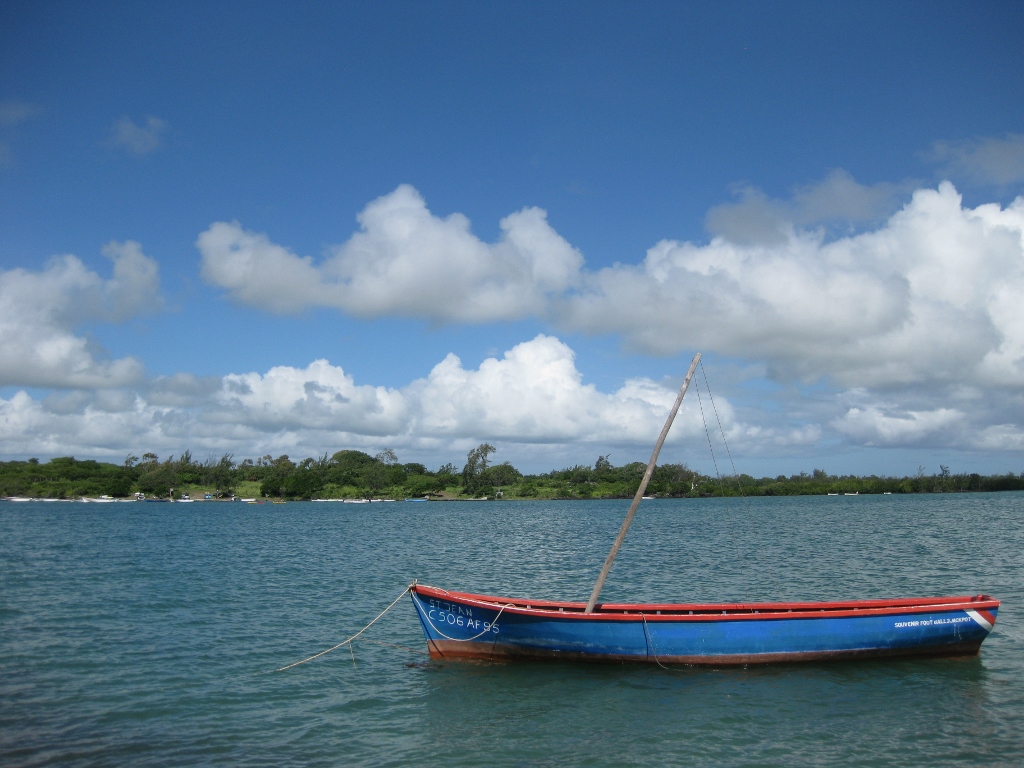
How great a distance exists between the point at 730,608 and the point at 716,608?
0.54 m

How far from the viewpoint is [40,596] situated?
30.9 meters

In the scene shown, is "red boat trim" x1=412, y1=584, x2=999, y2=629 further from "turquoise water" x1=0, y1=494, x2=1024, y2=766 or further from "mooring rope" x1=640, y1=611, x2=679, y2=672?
"turquoise water" x1=0, y1=494, x2=1024, y2=766

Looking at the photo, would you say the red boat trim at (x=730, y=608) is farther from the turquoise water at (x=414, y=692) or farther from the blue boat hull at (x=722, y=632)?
the turquoise water at (x=414, y=692)

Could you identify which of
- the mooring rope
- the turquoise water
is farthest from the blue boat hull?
the turquoise water

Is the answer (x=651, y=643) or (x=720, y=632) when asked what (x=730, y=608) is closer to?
(x=720, y=632)

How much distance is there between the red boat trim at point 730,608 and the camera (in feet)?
59.6

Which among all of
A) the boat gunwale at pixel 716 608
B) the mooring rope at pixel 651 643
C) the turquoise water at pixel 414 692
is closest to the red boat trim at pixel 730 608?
the boat gunwale at pixel 716 608

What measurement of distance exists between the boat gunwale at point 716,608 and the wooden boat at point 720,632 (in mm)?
26

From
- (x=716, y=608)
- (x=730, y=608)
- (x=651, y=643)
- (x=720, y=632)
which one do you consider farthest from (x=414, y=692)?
(x=730, y=608)

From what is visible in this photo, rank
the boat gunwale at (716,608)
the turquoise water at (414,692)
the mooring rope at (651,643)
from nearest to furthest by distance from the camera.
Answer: the turquoise water at (414,692), the mooring rope at (651,643), the boat gunwale at (716,608)

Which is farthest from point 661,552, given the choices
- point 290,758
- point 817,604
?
point 290,758

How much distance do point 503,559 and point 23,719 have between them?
3221 cm

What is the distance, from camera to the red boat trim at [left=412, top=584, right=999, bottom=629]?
18.2 metres

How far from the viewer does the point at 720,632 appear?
18.1m
